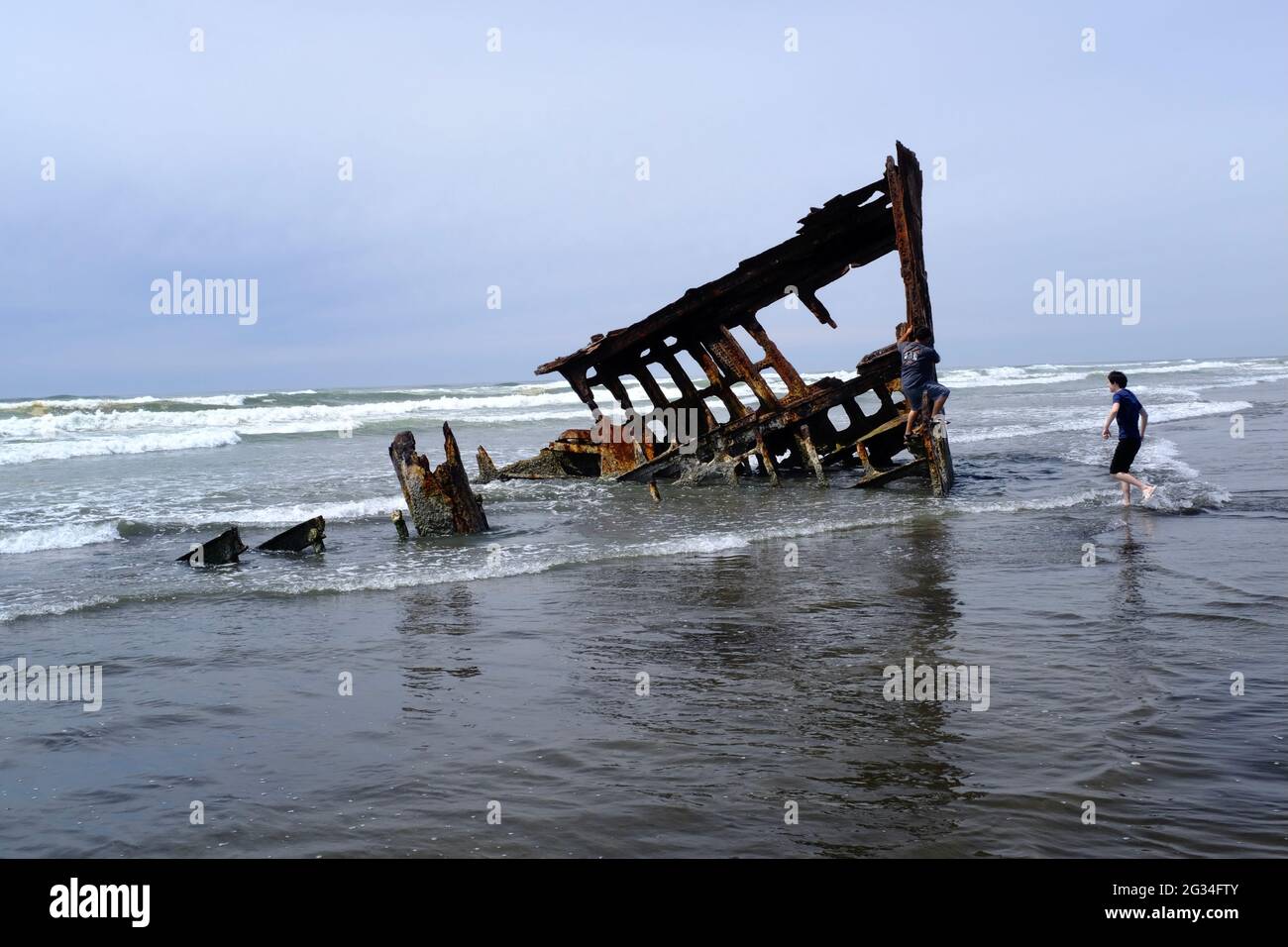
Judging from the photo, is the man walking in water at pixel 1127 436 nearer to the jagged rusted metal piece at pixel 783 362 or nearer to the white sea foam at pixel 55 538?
the jagged rusted metal piece at pixel 783 362

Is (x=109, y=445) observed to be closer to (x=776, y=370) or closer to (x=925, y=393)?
(x=776, y=370)

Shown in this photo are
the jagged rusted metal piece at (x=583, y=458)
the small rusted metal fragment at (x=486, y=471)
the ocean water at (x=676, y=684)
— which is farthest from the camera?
→ the small rusted metal fragment at (x=486, y=471)

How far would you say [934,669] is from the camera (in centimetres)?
461

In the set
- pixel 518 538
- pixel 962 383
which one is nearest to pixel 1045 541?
pixel 518 538

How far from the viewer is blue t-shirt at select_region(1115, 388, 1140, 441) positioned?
990cm

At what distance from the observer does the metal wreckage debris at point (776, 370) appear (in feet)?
37.2

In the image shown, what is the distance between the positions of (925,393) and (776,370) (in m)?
2.31

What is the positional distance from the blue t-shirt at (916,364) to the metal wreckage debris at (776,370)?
285 mm

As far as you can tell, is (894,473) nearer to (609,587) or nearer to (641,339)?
(641,339)

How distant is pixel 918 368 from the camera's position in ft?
35.1

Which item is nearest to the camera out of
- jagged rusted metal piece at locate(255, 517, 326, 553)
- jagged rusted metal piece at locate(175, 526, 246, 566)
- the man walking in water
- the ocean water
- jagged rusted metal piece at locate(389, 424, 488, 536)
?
the ocean water

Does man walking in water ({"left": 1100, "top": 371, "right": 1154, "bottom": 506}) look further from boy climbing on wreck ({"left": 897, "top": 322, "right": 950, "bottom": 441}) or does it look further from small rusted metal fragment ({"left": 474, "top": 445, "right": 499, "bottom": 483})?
small rusted metal fragment ({"left": 474, "top": 445, "right": 499, "bottom": 483})

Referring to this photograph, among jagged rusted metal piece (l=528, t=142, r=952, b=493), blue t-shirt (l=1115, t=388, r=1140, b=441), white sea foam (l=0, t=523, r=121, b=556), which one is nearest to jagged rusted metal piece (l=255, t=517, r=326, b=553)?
white sea foam (l=0, t=523, r=121, b=556)

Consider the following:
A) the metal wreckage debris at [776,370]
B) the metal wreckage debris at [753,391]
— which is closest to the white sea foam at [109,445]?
the metal wreckage debris at [753,391]
